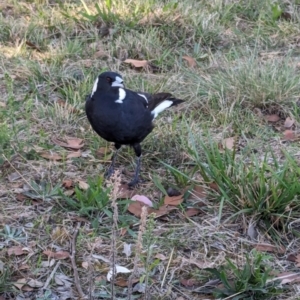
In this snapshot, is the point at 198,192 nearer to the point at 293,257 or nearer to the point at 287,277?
the point at 293,257

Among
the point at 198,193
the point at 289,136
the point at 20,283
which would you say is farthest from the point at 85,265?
the point at 289,136

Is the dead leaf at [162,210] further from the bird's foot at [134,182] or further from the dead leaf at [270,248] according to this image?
the dead leaf at [270,248]

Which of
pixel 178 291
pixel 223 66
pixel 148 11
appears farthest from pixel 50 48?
pixel 178 291

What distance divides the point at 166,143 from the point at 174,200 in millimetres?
601

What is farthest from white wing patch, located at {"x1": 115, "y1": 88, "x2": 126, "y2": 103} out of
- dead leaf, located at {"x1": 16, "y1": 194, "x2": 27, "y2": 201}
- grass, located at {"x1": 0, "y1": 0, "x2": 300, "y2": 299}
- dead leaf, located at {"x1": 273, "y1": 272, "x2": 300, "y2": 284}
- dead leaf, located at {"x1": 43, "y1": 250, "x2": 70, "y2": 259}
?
dead leaf, located at {"x1": 273, "y1": 272, "x2": 300, "y2": 284}

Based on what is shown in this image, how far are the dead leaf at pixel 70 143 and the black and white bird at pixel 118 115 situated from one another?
26 cm

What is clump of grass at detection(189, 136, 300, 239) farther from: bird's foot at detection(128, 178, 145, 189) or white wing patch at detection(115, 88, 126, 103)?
white wing patch at detection(115, 88, 126, 103)

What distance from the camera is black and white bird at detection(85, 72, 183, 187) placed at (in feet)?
11.7

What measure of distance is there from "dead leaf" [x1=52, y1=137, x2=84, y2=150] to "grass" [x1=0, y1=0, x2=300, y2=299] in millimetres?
37

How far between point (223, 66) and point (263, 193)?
79.8 inches

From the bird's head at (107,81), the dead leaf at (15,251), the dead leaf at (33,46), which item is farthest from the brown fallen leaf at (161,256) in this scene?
the dead leaf at (33,46)

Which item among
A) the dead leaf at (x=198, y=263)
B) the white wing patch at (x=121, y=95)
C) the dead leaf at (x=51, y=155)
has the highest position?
the white wing patch at (x=121, y=95)

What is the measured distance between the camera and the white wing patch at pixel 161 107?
3.87 meters

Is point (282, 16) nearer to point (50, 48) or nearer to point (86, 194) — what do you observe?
point (50, 48)
